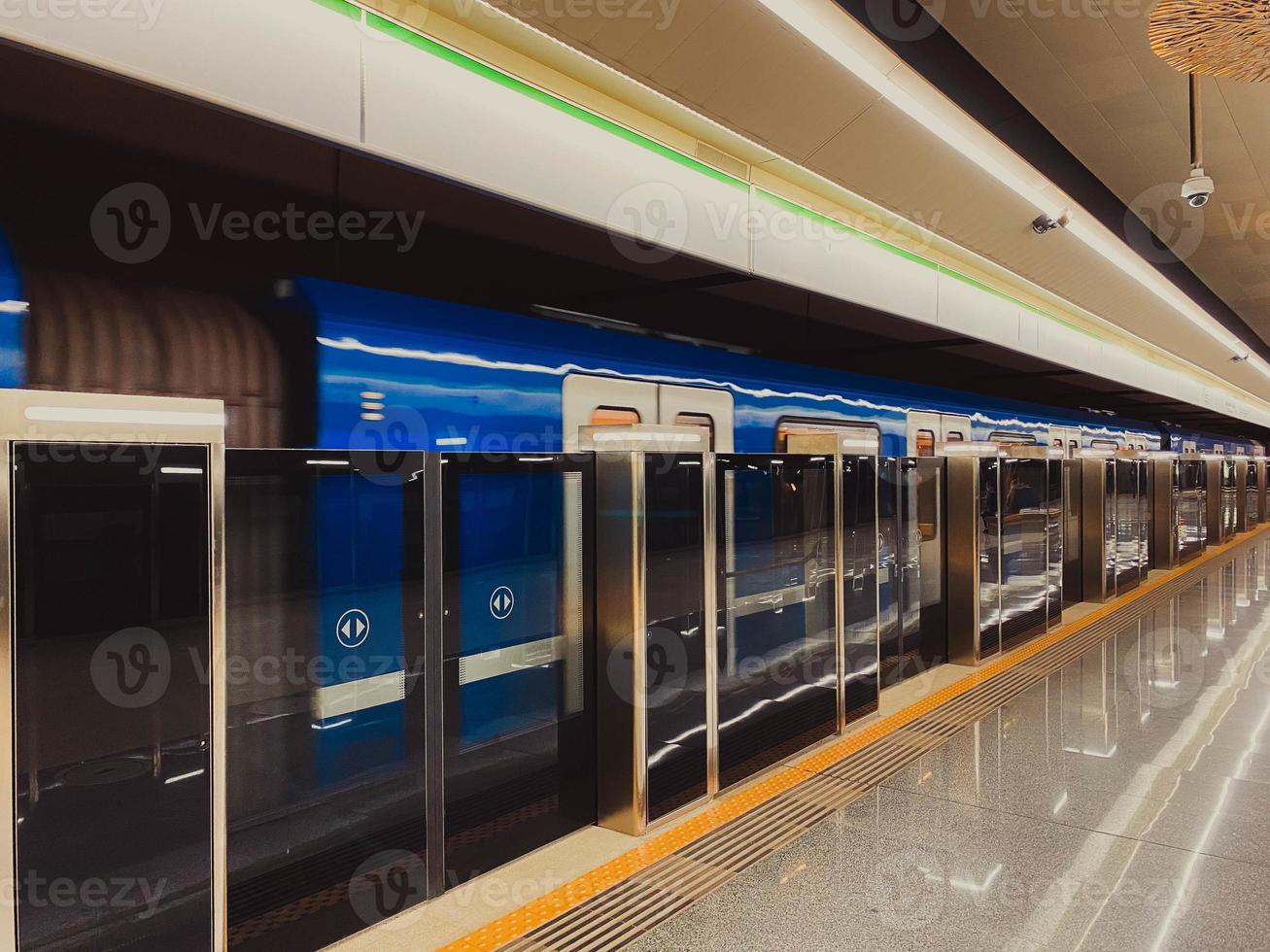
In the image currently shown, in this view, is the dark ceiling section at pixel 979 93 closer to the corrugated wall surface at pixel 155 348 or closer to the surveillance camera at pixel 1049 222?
the surveillance camera at pixel 1049 222

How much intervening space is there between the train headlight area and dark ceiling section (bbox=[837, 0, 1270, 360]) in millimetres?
1806

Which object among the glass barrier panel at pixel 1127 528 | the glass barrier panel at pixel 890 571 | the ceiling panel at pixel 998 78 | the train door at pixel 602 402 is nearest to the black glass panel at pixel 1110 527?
the glass barrier panel at pixel 1127 528

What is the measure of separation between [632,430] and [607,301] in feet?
3.95

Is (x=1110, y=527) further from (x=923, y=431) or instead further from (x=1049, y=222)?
(x=1049, y=222)

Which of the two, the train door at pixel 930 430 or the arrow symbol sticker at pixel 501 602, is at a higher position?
the train door at pixel 930 430

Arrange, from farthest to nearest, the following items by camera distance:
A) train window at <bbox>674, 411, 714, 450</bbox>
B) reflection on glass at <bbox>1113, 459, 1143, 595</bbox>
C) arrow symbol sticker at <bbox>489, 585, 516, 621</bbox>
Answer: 1. reflection on glass at <bbox>1113, 459, 1143, 595</bbox>
2. train window at <bbox>674, 411, 714, 450</bbox>
3. arrow symbol sticker at <bbox>489, 585, 516, 621</bbox>

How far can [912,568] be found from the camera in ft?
19.6

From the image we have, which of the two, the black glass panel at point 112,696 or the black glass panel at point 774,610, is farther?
the black glass panel at point 774,610

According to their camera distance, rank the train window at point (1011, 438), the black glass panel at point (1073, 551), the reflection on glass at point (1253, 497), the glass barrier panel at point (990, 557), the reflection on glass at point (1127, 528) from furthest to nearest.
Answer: the reflection on glass at point (1253, 497) → the train window at point (1011, 438) → the reflection on glass at point (1127, 528) → the black glass panel at point (1073, 551) → the glass barrier panel at point (990, 557)

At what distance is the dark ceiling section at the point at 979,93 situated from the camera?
362cm

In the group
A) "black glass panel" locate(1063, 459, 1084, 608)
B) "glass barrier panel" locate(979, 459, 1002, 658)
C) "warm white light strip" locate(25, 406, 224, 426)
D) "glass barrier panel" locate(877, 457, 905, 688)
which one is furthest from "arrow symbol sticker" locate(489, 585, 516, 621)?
"black glass panel" locate(1063, 459, 1084, 608)

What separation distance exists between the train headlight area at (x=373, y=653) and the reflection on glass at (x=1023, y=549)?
228cm

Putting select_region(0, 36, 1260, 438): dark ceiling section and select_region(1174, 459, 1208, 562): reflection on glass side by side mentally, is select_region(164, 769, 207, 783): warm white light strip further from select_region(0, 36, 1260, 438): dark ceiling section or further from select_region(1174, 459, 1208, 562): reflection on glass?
select_region(1174, 459, 1208, 562): reflection on glass

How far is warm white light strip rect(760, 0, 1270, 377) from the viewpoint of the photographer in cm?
286
